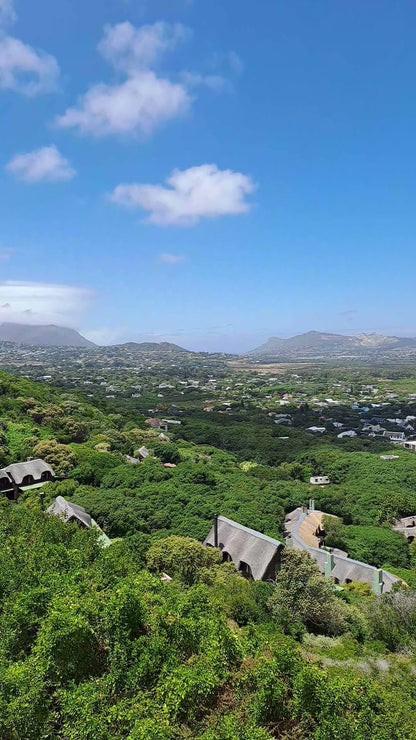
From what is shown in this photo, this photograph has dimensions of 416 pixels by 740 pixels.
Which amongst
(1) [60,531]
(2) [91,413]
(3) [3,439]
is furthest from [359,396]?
(1) [60,531]

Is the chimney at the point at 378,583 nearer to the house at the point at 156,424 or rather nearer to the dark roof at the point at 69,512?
the dark roof at the point at 69,512

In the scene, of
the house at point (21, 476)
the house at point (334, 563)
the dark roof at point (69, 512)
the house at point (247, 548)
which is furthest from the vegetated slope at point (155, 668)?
the house at point (21, 476)

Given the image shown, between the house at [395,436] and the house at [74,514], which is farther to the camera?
the house at [395,436]

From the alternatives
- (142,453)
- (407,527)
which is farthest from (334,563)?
A: (142,453)

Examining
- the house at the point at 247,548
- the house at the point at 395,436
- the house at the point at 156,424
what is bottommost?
the house at the point at 395,436

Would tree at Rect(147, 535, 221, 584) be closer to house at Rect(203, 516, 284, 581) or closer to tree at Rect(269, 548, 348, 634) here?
house at Rect(203, 516, 284, 581)

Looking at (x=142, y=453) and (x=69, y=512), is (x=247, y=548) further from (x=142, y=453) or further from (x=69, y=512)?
(x=142, y=453)

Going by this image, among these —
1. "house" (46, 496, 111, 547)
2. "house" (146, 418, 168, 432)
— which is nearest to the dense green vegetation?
"house" (46, 496, 111, 547)
